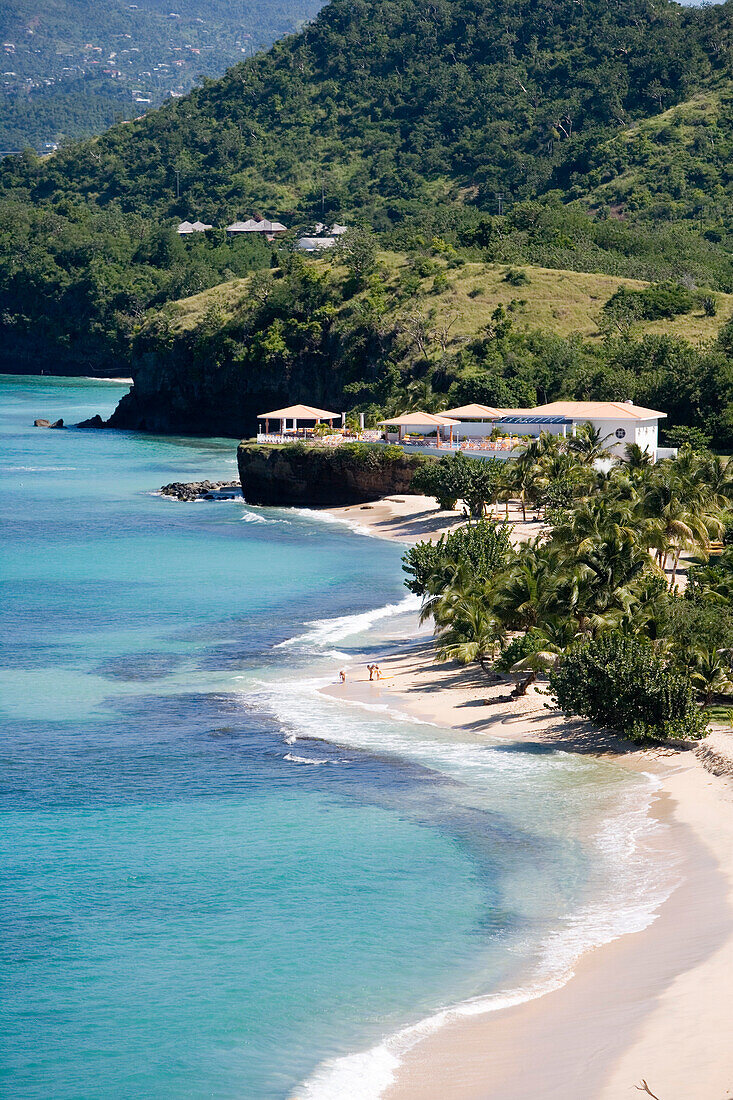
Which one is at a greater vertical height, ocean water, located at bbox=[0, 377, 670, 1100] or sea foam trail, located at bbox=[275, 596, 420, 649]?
sea foam trail, located at bbox=[275, 596, 420, 649]

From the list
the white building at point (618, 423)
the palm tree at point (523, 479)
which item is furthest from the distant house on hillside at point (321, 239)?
the palm tree at point (523, 479)

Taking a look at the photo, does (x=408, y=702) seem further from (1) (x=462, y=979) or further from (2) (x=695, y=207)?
(2) (x=695, y=207)

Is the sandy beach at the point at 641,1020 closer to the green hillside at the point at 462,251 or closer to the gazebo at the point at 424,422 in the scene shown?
the gazebo at the point at 424,422

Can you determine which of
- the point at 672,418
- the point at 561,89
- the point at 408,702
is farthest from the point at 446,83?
the point at 408,702

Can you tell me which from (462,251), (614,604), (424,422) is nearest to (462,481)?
(424,422)

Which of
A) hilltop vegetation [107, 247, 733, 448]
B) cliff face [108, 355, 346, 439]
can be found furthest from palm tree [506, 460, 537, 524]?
cliff face [108, 355, 346, 439]

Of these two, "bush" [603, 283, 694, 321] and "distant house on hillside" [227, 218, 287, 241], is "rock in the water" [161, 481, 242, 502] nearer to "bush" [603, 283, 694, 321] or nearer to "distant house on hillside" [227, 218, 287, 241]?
"bush" [603, 283, 694, 321]

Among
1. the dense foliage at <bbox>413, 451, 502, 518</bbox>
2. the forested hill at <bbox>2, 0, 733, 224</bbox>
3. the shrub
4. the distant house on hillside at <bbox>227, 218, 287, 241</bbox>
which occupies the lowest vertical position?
the dense foliage at <bbox>413, 451, 502, 518</bbox>
